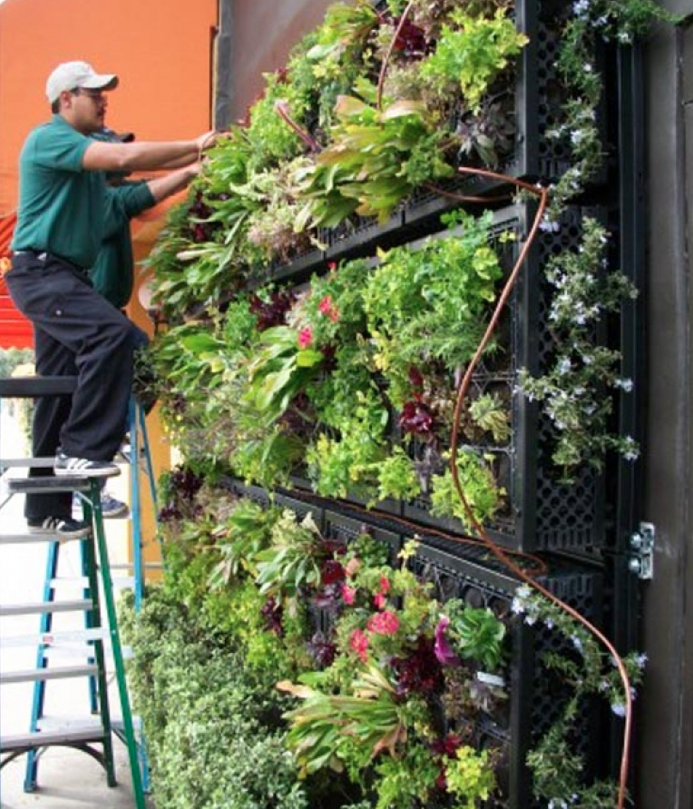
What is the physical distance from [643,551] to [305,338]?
1396mm

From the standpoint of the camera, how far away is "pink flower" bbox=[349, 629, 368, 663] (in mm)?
2805

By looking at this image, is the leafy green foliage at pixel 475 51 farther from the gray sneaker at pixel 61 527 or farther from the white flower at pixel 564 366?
the gray sneaker at pixel 61 527

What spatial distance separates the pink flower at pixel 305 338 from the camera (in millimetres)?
3168

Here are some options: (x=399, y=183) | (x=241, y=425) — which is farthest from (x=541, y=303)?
(x=241, y=425)

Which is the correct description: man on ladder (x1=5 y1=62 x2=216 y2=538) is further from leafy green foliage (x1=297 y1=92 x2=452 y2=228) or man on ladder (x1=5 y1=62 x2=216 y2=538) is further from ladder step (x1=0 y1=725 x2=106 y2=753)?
leafy green foliage (x1=297 y1=92 x2=452 y2=228)

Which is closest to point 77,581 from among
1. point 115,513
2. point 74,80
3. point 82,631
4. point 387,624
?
point 115,513

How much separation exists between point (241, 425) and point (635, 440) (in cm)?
185

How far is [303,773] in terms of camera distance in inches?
119

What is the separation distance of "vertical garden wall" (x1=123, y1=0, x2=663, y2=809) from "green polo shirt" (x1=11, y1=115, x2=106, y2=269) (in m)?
1.69

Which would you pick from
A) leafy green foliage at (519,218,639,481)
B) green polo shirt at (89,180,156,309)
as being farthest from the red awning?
leafy green foliage at (519,218,639,481)

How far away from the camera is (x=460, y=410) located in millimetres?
2379

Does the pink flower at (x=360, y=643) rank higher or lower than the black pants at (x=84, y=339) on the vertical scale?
lower

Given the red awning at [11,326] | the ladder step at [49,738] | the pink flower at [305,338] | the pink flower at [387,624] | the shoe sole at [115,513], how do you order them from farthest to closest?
the red awning at [11,326]
the shoe sole at [115,513]
the ladder step at [49,738]
the pink flower at [305,338]
the pink flower at [387,624]

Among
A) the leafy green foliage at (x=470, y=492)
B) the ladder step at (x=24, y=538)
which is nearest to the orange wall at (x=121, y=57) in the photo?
the ladder step at (x=24, y=538)
